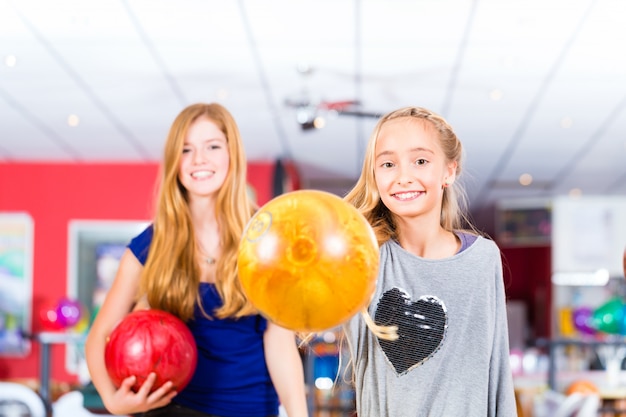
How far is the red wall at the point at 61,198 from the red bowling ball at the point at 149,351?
7365mm

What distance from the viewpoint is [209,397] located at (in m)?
1.99

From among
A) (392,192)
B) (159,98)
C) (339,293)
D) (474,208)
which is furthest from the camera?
(474,208)

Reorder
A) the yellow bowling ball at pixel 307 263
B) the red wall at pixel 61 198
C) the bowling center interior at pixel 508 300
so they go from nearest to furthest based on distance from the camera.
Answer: the yellow bowling ball at pixel 307 263 → the bowling center interior at pixel 508 300 → the red wall at pixel 61 198

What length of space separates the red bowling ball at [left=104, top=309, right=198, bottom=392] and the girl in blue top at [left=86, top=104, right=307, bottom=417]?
0.16 m

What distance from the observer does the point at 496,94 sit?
6539mm

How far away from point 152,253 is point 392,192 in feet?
2.69

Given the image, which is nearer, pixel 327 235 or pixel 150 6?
pixel 327 235

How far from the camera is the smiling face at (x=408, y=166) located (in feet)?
4.57

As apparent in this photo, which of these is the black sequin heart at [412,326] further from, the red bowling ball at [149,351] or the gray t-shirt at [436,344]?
the red bowling ball at [149,351]

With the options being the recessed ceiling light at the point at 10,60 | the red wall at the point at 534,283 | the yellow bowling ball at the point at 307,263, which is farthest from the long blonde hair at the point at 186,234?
the red wall at the point at 534,283

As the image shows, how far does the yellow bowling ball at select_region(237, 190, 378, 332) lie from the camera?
39.2 inches

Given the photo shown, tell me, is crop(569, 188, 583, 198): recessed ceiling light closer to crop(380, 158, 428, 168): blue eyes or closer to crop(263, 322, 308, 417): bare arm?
crop(263, 322, 308, 417): bare arm

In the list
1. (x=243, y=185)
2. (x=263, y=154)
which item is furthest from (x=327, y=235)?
(x=263, y=154)

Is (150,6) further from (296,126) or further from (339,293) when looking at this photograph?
(339,293)
